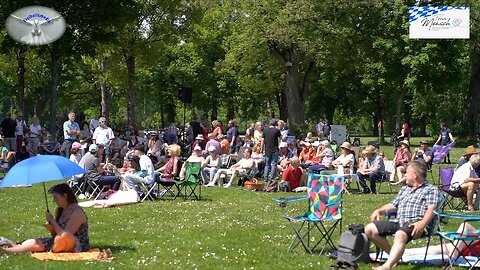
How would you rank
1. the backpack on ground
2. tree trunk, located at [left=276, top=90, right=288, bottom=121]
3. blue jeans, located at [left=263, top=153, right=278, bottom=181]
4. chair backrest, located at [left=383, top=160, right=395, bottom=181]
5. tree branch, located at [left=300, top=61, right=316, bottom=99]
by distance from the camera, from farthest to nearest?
tree trunk, located at [left=276, top=90, right=288, bottom=121]
tree branch, located at [left=300, top=61, right=316, bottom=99]
blue jeans, located at [left=263, top=153, right=278, bottom=181]
chair backrest, located at [left=383, top=160, right=395, bottom=181]
the backpack on ground

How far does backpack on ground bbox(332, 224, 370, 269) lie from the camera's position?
288 inches

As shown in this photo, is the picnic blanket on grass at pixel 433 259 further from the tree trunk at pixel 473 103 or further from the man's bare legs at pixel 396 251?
the tree trunk at pixel 473 103

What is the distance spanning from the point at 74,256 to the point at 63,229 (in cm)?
35

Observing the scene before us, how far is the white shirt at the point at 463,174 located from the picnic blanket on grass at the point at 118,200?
591cm

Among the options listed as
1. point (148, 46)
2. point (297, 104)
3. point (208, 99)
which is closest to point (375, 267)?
point (148, 46)

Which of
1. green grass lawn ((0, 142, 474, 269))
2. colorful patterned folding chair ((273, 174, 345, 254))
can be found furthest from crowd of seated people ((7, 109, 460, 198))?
colorful patterned folding chair ((273, 174, 345, 254))

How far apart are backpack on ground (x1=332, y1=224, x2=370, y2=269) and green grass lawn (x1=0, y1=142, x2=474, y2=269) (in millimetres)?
145

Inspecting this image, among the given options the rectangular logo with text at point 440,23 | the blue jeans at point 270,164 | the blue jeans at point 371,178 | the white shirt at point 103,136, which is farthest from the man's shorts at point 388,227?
the rectangular logo with text at point 440,23

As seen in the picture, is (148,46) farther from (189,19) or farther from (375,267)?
(375,267)

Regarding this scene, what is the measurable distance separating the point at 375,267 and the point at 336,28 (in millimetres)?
28787

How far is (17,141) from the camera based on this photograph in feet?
76.7

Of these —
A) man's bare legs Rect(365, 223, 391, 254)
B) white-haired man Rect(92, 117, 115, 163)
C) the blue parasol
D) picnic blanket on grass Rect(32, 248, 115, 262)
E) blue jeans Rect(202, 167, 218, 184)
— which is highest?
white-haired man Rect(92, 117, 115, 163)

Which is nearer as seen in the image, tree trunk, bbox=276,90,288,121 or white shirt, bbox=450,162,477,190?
white shirt, bbox=450,162,477,190

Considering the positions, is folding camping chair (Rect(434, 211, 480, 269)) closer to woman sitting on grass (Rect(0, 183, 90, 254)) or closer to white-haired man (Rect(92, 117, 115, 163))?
woman sitting on grass (Rect(0, 183, 90, 254))
